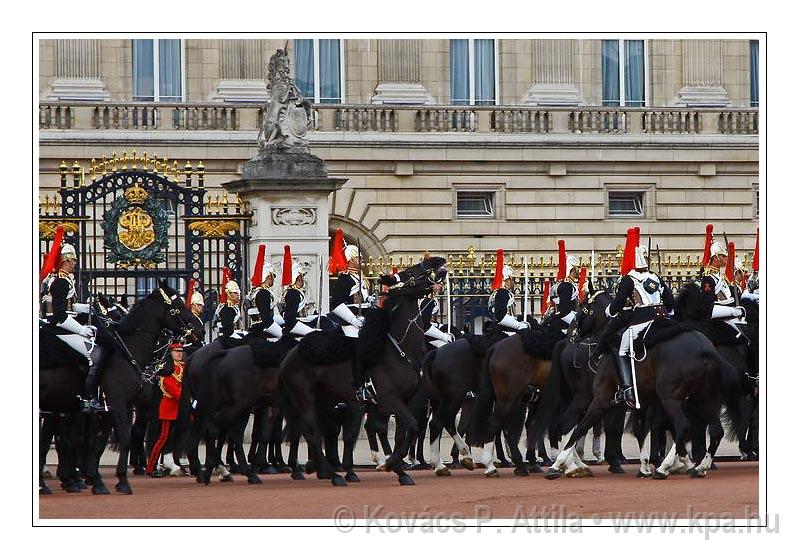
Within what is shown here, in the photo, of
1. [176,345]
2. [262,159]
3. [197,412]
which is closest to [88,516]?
[197,412]

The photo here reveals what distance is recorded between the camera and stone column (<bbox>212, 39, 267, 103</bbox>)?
108 feet

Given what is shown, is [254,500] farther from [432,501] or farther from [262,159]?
[262,159]

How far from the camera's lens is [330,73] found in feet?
111

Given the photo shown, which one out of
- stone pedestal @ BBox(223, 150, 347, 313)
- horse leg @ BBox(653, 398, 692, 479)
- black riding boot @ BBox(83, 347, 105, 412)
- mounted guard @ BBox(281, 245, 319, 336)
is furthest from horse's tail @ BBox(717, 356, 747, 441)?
stone pedestal @ BBox(223, 150, 347, 313)

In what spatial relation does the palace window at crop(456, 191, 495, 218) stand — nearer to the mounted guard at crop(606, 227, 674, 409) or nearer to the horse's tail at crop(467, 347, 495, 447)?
the horse's tail at crop(467, 347, 495, 447)

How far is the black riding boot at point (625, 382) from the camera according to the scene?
55.0 ft

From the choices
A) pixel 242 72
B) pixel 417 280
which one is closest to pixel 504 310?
pixel 417 280

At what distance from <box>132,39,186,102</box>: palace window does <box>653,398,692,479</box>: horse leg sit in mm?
17830

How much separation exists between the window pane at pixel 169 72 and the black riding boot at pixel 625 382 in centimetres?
1749

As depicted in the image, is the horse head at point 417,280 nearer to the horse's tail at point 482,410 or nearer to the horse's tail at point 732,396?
the horse's tail at point 482,410

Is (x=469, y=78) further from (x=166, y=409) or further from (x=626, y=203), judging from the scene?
(x=166, y=409)

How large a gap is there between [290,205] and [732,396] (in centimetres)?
680

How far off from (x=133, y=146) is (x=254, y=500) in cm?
1755

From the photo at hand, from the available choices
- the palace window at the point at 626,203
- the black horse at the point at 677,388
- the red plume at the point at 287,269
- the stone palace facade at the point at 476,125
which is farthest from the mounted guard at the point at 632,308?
the palace window at the point at 626,203
